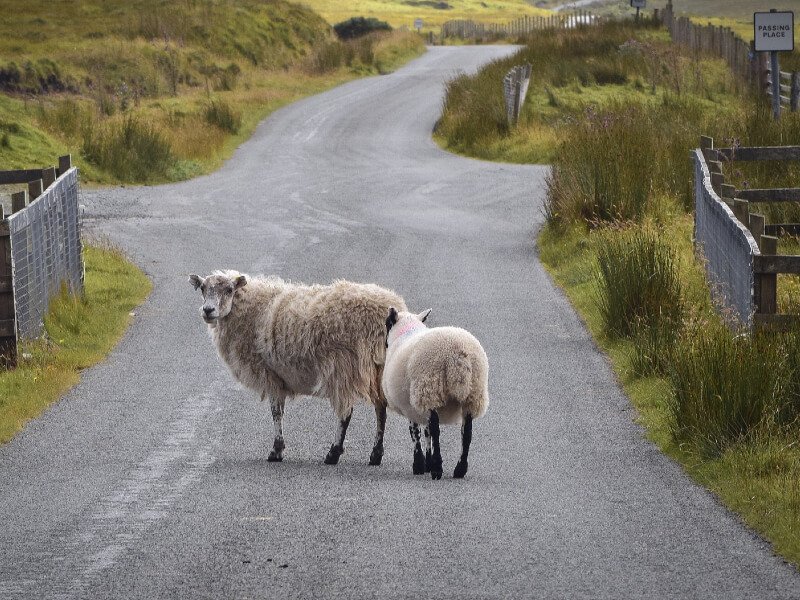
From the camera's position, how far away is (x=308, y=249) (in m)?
19.6

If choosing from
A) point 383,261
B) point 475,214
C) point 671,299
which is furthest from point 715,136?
point 671,299

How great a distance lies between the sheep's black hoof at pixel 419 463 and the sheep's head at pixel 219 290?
6.56 feet

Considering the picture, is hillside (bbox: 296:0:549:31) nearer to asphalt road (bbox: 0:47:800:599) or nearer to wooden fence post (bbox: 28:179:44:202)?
wooden fence post (bbox: 28:179:44:202)

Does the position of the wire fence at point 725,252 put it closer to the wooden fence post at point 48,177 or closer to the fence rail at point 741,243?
the fence rail at point 741,243

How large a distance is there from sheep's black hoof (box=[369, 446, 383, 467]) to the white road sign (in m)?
18.4

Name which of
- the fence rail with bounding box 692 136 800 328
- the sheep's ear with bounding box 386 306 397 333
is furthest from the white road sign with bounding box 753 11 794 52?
the sheep's ear with bounding box 386 306 397 333

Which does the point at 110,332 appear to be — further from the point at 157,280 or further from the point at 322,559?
the point at 322,559

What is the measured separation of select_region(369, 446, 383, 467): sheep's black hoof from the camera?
905cm

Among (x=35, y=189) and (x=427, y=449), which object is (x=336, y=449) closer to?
(x=427, y=449)

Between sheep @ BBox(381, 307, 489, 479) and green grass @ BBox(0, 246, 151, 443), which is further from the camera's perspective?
green grass @ BBox(0, 246, 151, 443)

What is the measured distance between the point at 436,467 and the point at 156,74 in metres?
40.8

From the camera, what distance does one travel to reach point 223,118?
117 feet

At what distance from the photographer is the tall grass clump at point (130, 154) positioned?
1100 inches

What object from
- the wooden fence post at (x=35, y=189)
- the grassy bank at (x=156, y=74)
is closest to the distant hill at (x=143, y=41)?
the grassy bank at (x=156, y=74)
